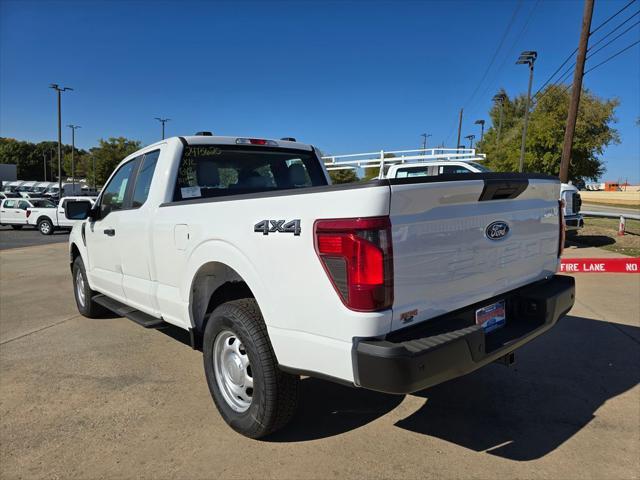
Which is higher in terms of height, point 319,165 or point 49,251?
point 319,165

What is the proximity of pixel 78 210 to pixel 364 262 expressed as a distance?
158 inches

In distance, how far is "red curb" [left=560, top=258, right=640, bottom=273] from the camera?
8.30m

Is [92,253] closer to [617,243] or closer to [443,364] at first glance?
[443,364]

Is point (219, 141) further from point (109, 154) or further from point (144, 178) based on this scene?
point (109, 154)

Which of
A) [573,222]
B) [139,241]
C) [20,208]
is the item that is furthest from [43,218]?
[573,222]

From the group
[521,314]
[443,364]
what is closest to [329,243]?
[443,364]

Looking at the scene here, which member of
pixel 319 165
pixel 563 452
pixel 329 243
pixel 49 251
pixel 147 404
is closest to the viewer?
pixel 329 243

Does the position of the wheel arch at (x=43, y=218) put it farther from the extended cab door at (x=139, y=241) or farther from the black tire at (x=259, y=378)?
the black tire at (x=259, y=378)

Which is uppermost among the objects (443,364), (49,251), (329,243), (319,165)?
(319,165)

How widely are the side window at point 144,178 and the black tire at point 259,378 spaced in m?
1.67

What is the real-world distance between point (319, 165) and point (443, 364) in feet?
9.81

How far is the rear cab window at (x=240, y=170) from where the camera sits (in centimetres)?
405

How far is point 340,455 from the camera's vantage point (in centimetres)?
285

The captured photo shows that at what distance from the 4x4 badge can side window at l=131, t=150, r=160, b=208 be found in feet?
6.08
